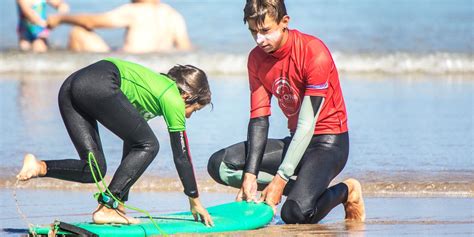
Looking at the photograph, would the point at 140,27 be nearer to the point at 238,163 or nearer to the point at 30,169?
the point at 238,163

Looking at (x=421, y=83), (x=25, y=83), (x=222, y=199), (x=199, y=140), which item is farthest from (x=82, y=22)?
(x=222, y=199)

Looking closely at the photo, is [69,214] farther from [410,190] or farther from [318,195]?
[410,190]

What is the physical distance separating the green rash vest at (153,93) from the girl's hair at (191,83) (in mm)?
57

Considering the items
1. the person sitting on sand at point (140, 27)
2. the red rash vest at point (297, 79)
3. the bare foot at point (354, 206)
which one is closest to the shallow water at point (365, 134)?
the bare foot at point (354, 206)

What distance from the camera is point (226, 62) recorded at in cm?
1605

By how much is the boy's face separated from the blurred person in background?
10876 millimetres

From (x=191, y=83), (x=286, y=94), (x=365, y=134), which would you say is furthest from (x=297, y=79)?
(x=365, y=134)

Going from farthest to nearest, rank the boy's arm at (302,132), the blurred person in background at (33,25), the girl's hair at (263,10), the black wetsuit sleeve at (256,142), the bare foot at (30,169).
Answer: the blurred person in background at (33,25) → the black wetsuit sleeve at (256,142) → the boy's arm at (302,132) → the girl's hair at (263,10) → the bare foot at (30,169)

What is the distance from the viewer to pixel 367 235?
20.8ft

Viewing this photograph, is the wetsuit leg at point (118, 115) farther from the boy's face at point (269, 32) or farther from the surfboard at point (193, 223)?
the boy's face at point (269, 32)

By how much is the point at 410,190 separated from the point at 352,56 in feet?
28.6

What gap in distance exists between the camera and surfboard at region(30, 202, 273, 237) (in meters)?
5.99

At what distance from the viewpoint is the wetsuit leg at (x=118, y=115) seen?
6.22m

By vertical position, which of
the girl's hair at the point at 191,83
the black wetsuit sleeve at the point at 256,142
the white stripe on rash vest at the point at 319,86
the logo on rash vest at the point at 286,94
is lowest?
the black wetsuit sleeve at the point at 256,142
